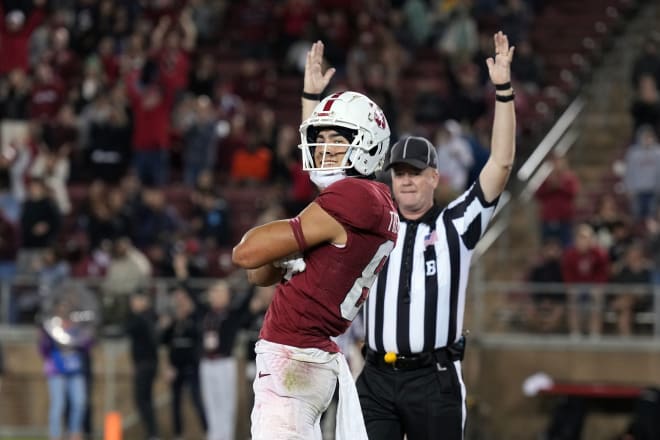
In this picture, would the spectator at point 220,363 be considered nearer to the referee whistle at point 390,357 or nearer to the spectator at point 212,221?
the spectator at point 212,221

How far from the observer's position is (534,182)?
15.8 meters

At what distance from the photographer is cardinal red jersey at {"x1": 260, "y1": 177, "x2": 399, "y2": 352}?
17.3ft

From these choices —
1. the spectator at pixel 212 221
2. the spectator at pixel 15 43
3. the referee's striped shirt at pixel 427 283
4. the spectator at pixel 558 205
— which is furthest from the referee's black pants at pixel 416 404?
the spectator at pixel 15 43

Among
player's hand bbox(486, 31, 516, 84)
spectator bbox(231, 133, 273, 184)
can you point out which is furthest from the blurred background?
player's hand bbox(486, 31, 516, 84)

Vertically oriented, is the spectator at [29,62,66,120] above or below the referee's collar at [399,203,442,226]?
above

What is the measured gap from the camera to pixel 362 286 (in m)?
5.47

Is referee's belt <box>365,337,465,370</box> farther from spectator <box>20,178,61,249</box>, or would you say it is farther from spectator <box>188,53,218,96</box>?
spectator <box>188,53,218,96</box>

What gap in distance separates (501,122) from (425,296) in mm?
823

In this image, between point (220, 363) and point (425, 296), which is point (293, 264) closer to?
point (425, 296)

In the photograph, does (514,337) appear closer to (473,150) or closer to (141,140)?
(473,150)

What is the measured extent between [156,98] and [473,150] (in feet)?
14.0

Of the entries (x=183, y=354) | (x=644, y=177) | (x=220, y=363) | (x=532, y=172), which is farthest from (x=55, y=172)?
(x=644, y=177)

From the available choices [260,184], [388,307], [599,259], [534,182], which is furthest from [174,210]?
[388,307]

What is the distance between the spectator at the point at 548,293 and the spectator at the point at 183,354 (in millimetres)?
3168
